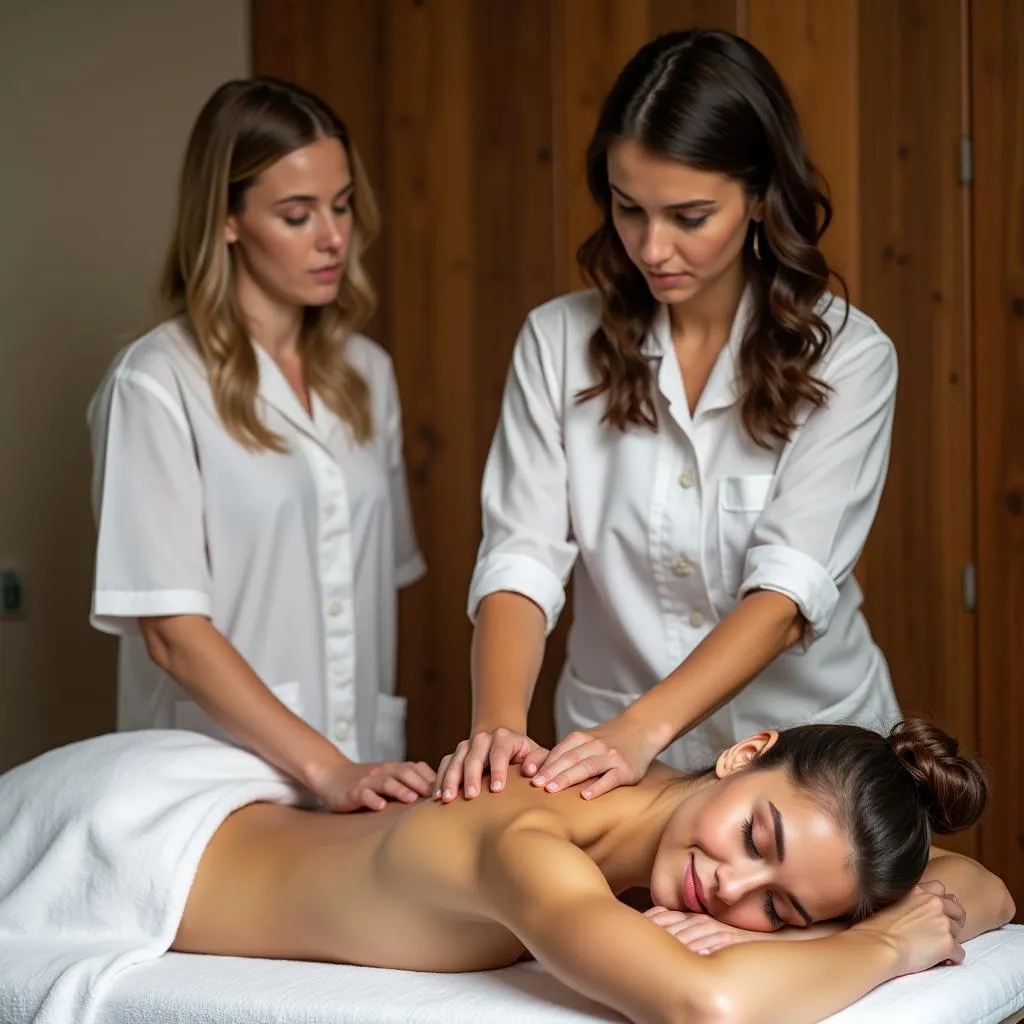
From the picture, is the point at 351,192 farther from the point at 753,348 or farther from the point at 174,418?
the point at 753,348

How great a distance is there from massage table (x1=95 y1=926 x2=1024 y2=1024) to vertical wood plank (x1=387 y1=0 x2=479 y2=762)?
1572 mm

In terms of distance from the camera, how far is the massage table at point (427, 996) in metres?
1.50

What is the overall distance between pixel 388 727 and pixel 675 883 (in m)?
1.09

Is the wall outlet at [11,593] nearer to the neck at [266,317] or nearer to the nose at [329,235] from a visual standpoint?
the neck at [266,317]

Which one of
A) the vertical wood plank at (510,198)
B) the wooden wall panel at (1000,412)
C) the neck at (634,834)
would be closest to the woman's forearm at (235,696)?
the neck at (634,834)

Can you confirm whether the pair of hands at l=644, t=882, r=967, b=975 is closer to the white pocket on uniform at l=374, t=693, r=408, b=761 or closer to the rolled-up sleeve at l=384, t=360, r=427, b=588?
the white pocket on uniform at l=374, t=693, r=408, b=761

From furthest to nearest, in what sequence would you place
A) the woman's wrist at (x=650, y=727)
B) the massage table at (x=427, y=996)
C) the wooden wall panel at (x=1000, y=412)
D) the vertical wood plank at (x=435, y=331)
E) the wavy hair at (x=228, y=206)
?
the vertical wood plank at (x=435, y=331) → the wooden wall panel at (x=1000, y=412) → the wavy hair at (x=228, y=206) → the woman's wrist at (x=650, y=727) → the massage table at (x=427, y=996)

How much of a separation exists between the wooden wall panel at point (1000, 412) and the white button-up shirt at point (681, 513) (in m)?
0.55

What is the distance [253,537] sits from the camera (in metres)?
2.41

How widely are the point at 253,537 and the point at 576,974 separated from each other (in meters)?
1.13

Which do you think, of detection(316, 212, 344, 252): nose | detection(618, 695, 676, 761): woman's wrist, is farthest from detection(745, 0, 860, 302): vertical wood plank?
detection(618, 695, 676, 761): woman's wrist

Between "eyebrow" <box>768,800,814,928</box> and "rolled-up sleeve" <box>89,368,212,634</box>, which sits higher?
"rolled-up sleeve" <box>89,368,212,634</box>

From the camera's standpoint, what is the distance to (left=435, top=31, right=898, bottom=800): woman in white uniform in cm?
194

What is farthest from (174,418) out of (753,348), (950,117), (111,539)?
(950,117)
